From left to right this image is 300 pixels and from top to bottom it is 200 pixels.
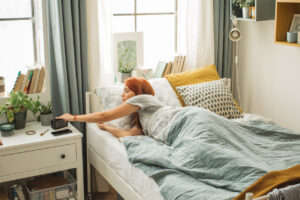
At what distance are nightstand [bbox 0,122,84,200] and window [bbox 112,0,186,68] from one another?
1077mm

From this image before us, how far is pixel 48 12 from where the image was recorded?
2.72m

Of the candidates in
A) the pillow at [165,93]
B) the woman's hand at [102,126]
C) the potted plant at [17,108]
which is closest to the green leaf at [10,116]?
the potted plant at [17,108]

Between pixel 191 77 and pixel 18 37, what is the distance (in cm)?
133

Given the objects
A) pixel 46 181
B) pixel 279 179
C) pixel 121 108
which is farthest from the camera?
pixel 46 181

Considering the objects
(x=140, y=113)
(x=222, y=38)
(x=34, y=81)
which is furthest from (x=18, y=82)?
(x=222, y=38)

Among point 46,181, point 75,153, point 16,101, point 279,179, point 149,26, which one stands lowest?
point 46,181

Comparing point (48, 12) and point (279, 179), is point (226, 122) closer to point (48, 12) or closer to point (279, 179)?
point (279, 179)

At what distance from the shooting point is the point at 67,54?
280cm

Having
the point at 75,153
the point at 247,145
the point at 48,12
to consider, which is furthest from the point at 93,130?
the point at 247,145

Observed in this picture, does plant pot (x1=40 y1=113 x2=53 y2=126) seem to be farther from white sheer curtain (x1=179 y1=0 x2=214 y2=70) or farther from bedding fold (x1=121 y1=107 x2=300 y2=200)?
white sheer curtain (x1=179 y1=0 x2=214 y2=70)

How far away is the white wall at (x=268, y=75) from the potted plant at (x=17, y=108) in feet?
6.27

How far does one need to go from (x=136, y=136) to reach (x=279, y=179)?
3.54 feet

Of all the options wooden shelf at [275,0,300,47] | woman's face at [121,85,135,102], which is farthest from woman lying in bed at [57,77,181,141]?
wooden shelf at [275,0,300,47]

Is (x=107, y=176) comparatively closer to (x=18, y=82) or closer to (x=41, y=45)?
(x=18, y=82)
